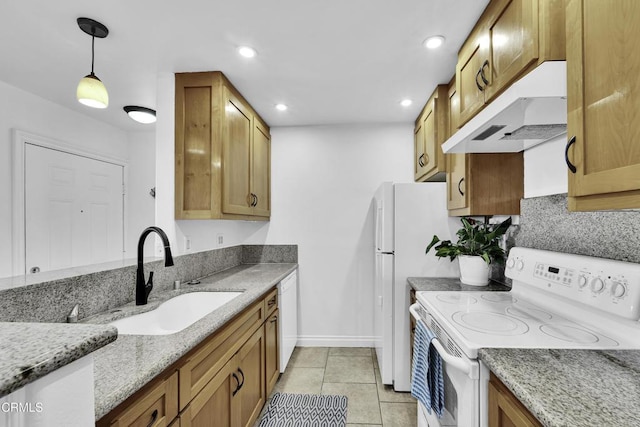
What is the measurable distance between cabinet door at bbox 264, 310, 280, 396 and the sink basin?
42 centimetres

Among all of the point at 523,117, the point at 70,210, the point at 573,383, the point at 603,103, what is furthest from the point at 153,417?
the point at 70,210

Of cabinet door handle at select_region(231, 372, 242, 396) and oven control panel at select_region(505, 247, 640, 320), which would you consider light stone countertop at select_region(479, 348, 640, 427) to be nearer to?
oven control panel at select_region(505, 247, 640, 320)

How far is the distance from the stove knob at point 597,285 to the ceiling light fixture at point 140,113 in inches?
123

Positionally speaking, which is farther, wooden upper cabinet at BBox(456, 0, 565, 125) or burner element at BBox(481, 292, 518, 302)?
burner element at BBox(481, 292, 518, 302)

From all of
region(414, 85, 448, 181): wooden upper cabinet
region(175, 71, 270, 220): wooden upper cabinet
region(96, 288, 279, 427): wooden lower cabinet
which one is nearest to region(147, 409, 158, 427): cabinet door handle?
region(96, 288, 279, 427): wooden lower cabinet

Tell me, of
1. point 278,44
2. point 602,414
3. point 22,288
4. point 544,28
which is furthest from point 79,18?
point 602,414

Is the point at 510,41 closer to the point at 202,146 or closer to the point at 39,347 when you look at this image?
the point at 39,347

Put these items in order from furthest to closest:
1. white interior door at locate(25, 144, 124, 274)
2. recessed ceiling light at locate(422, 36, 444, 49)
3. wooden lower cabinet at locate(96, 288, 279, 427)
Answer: white interior door at locate(25, 144, 124, 274) → recessed ceiling light at locate(422, 36, 444, 49) → wooden lower cabinet at locate(96, 288, 279, 427)

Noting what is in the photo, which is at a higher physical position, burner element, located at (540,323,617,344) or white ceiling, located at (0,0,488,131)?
white ceiling, located at (0,0,488,131)

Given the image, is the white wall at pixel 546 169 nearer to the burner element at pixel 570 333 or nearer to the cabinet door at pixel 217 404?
the burner element at pixel 570 333

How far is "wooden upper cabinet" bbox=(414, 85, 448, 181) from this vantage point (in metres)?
2.36

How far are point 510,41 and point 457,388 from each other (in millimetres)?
1415

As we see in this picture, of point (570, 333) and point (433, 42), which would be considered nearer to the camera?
point (570, 333)

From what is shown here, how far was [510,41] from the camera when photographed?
1301mm
